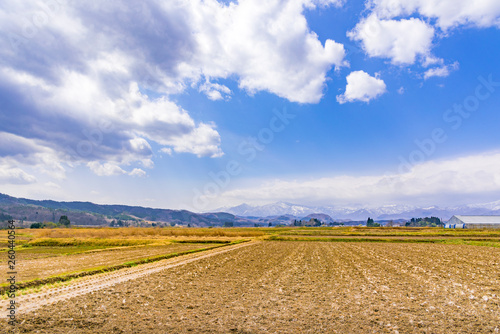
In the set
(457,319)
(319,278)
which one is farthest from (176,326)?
(319,278)

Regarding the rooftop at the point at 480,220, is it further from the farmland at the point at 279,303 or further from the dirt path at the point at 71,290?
the dirt path at the point at 71,290

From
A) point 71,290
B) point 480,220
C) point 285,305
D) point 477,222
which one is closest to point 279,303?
point 285,305

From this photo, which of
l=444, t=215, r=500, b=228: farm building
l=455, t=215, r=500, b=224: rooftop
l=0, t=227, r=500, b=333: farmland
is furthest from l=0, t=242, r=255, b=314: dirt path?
l=455, t=215, r=500, b=224: rooftop

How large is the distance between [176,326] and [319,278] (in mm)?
14928

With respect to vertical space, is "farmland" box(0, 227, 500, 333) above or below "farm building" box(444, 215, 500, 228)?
below

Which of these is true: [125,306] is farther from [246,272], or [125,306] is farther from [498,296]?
[498,296]

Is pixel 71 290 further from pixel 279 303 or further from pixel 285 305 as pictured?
pixel 285 305

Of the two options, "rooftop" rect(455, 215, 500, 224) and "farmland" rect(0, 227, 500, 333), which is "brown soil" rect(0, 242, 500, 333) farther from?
"rooftop" rect(455, 215, 500, 224)

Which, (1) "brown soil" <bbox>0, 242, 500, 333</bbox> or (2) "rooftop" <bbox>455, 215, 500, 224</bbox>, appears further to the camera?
(2) "rooftop" <bbox>455, 215, 500, 224</bbox>

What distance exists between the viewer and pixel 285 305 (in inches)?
663

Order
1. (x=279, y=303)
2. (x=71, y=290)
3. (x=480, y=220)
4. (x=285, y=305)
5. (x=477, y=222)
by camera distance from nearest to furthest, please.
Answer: (x=285, y=305)
(x=279, y=303)
(x=71, y=290)
(x=477, y=222)
(x=480, y=220)

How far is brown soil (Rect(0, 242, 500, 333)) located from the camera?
13.4 m

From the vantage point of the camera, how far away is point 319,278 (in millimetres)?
25359

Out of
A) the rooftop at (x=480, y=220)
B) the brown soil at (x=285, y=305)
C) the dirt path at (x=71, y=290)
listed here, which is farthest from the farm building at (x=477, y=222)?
the dirt path at (x=71, y=290)
